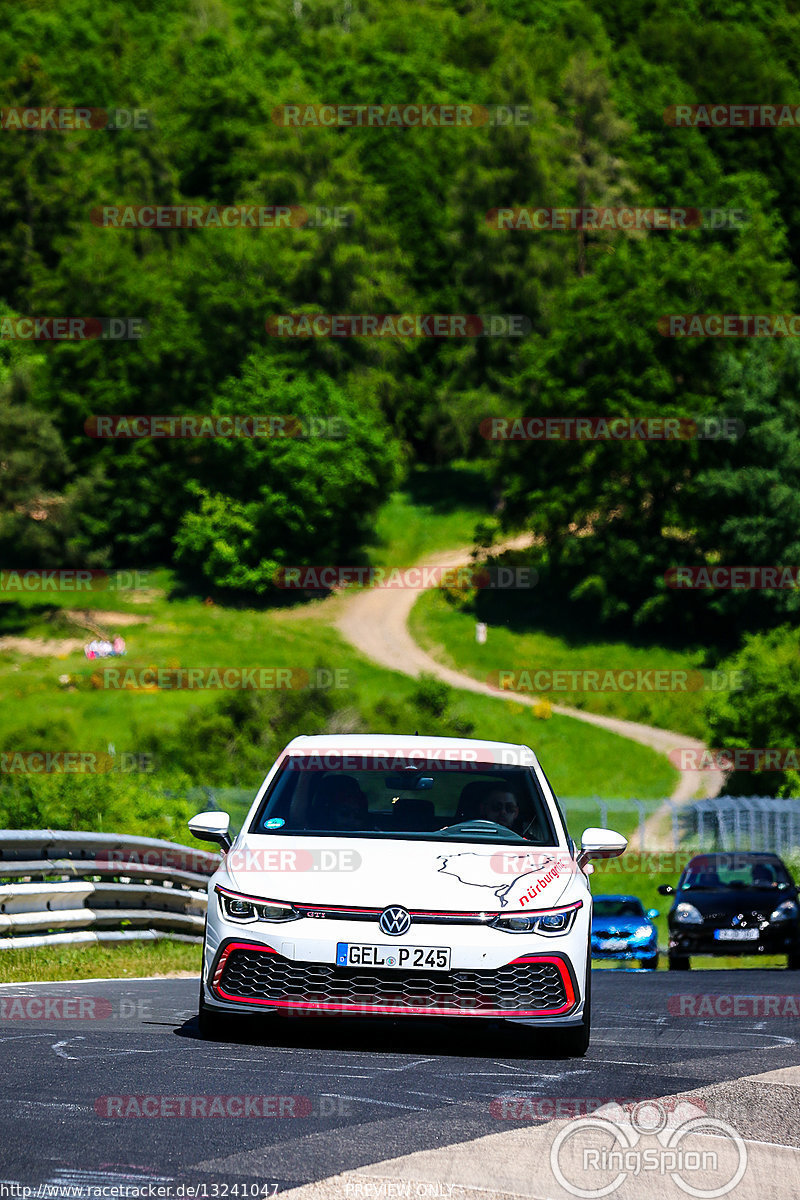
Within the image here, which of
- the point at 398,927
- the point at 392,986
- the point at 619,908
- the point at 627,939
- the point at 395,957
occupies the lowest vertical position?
the point at 619,908

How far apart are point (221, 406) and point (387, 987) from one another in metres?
70.4

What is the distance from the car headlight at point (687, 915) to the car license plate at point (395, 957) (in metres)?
13.2

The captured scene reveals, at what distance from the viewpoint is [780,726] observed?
4709cm

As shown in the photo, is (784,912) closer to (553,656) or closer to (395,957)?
(395,957)

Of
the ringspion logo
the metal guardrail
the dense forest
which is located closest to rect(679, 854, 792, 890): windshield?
the metal guardrail

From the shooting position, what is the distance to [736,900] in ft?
66.0

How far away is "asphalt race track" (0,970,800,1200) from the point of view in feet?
16.3

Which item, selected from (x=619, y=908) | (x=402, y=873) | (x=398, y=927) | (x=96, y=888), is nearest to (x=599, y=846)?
(x=402, y=873)

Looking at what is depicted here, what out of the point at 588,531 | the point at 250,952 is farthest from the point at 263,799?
the point at 588,531

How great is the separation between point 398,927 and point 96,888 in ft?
26.8

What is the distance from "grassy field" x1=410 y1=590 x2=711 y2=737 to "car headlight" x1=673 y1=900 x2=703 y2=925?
124ft

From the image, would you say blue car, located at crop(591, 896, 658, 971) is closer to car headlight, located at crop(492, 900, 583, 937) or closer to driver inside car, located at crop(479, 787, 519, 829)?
driver inside car, located at crop(479, 787, 519, 829)

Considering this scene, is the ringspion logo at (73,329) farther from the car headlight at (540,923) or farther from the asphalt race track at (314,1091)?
the car headlight at (540,923)

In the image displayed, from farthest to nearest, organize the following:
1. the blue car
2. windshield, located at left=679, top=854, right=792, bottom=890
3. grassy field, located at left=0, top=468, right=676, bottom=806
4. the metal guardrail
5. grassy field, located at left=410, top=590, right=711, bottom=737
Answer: grassy field, located at left=410, top=590, right=711, bottom=737 → grassy field, located at left=0, top=468, right=676, bottom=806 → the blue car → windshield, located at left=679, top=854, right=792, bottom=890 → the metal guardrail
